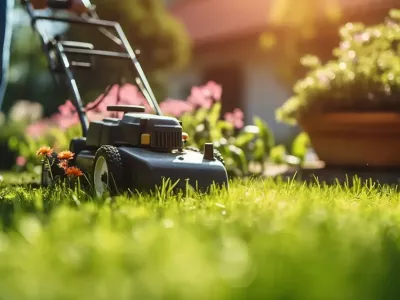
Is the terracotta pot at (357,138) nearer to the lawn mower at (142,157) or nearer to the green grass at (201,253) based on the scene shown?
the lawn mower at (142,157)

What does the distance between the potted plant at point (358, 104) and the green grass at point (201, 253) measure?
2589mm

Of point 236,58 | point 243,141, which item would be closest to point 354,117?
point 243,141

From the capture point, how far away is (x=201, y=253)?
5.30 feet

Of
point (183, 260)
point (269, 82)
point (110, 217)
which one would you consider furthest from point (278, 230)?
point (269, 82)

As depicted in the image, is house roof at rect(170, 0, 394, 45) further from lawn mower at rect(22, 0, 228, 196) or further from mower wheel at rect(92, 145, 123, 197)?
mower wheel at rect(92, 145, 123, 197)

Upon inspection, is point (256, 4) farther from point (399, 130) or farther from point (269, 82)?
point (399, 130)

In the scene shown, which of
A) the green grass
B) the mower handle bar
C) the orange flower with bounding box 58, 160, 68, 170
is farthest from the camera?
the mower handle bar

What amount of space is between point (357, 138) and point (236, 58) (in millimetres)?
7463

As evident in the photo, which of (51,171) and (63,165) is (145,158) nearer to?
(63,165)

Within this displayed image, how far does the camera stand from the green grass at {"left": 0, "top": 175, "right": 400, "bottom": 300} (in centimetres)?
133

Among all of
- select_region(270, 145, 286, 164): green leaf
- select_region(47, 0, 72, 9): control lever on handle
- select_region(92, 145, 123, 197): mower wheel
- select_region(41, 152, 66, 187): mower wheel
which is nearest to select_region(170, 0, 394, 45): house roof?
select_region(270, 145, 286, 164): green leaf

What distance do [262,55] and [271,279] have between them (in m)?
10.8

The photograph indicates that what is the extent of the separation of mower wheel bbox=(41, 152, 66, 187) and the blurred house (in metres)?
6.57

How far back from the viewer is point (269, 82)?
1197 centimetres
